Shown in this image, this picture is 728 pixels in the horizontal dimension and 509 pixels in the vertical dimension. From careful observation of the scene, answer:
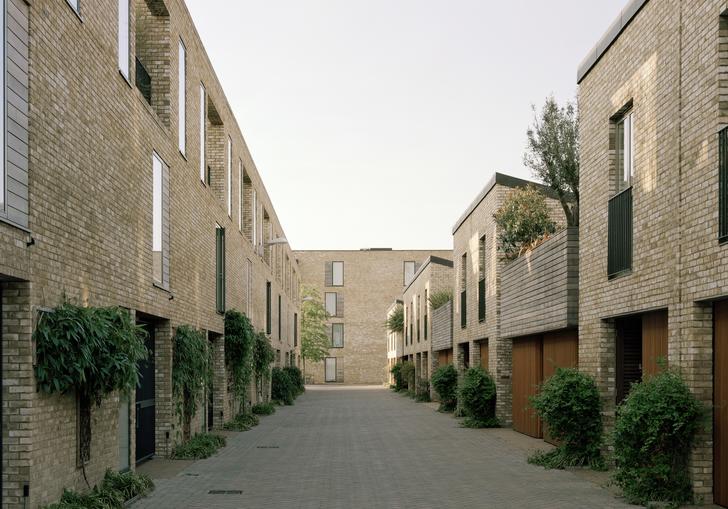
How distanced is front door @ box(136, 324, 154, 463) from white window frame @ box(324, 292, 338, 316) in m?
52.2

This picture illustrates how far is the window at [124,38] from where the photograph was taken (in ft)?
36.6

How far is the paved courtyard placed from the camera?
10.1 metres

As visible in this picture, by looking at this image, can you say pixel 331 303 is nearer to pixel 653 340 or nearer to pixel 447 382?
pixel 447 382

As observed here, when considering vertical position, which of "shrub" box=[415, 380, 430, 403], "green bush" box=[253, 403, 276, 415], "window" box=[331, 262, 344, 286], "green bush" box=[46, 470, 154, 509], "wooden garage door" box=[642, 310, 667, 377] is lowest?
"shrub" box=[415, 380, 430, 403]

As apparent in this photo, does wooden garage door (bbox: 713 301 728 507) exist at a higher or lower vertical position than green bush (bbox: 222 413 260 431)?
higher

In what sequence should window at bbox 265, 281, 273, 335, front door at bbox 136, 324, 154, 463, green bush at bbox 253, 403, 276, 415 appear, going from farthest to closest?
window at bbox 265, 281, 273, 335
green bush at bbox 253, 403, 276, 415
front door at bbox 136, 324, 154, 463

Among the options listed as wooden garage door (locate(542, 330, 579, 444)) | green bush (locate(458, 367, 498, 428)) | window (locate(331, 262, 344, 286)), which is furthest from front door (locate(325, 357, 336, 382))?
wooden garage door (locate(542, 330, 579, 444))

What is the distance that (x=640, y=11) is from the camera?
1098 centimetres

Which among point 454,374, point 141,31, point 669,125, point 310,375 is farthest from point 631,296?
point 310,375

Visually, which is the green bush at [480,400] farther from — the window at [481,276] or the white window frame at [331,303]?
the white window frame at [331,303]

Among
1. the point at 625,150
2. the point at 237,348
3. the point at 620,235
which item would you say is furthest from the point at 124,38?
the point at 237,348

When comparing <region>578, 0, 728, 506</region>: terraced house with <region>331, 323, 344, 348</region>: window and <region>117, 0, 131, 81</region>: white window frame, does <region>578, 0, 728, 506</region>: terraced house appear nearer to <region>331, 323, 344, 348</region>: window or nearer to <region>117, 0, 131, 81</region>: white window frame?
<region>117, 0, 131, 81</region>: white window frame

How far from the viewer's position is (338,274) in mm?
66750

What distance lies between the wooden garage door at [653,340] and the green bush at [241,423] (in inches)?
468
